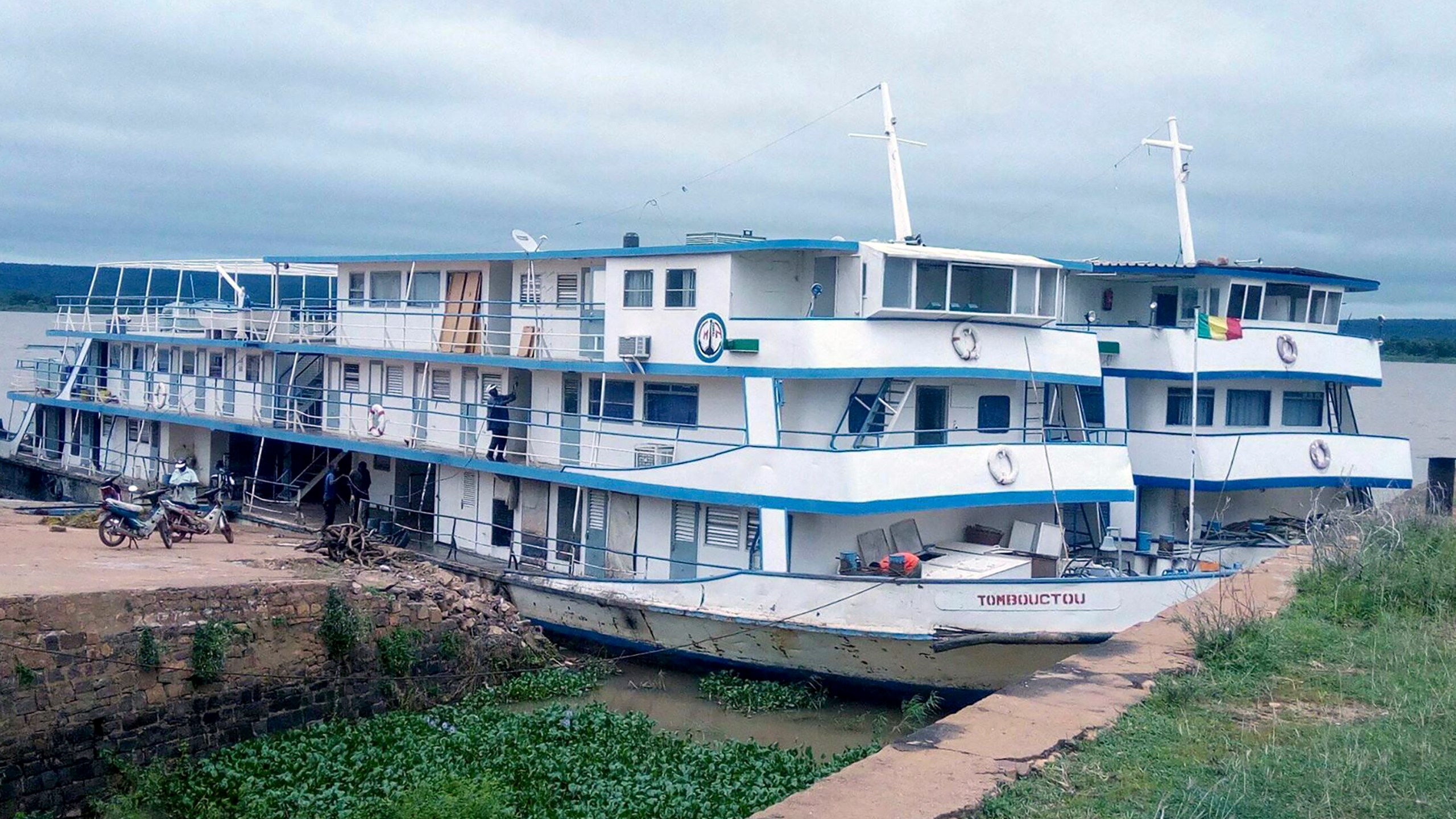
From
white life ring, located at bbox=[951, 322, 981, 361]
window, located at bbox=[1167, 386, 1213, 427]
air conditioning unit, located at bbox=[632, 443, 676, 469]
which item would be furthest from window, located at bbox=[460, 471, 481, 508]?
window, located at bbox=[1167, 386, 1213, 427]

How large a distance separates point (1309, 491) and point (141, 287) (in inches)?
1270

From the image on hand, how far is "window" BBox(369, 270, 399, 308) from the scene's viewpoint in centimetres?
2128

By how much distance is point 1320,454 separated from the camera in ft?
60.5

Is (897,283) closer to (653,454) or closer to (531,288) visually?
(653,454)

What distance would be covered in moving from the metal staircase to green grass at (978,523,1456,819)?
606 cm

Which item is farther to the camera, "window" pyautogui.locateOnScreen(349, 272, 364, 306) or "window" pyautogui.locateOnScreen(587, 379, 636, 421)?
"window" pyautogui.locateOnScreen(349, 272, 364, 306)

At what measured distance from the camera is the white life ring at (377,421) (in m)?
19.9

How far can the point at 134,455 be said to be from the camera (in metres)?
25.1

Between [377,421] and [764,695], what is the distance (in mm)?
8963

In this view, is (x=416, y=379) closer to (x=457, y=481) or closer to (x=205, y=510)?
(x=457, y=481)

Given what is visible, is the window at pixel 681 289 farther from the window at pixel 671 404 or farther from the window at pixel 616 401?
the window at pixel 616 401

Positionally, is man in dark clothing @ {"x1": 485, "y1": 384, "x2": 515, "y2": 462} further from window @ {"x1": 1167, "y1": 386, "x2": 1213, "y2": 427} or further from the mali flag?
window @ {"x1": 1167, "y1": 386, "x2": 1213, "y2": 427}

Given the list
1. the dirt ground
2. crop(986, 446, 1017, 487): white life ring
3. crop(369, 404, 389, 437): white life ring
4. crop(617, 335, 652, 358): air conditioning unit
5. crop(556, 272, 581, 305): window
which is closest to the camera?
the dirt ground

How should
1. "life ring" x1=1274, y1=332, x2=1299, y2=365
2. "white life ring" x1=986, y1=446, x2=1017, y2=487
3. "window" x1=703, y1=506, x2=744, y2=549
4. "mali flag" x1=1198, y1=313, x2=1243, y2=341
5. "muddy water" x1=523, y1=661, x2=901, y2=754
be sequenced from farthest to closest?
"life ring" x1=1274, y1=332, x2=1299, y2=365 → "mali flag" x1=1198, y1=313, x2=1243, y2=341 → "window" x1=703, y1=506, x2=744, y2=549 → "white life ring" x1=986, y1=446, x2=1017, y2=487 → "muddy water" x1=523, y1=661, x2=901, y2=754
